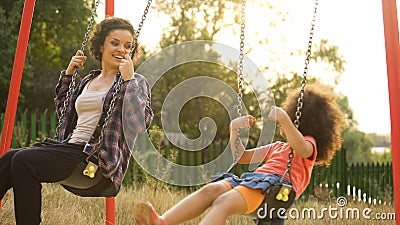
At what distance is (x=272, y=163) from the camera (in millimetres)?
2922

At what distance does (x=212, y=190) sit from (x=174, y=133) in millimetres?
7055

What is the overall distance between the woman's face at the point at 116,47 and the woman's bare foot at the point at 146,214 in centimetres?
103

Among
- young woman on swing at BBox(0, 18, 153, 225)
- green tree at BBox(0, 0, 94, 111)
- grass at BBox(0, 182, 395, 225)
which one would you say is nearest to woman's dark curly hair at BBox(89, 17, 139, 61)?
young woman on swing at BBox(0, 18, 153, 225)

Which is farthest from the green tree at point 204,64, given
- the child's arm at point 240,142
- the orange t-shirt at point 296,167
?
the orange t-shirt at point 296,167

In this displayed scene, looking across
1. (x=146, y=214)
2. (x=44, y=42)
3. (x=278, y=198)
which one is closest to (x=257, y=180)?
(x=278, y=198)

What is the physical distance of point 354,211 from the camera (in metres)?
5.82

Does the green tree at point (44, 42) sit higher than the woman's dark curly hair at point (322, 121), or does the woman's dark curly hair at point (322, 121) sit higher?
the green tree at point (44, 42)

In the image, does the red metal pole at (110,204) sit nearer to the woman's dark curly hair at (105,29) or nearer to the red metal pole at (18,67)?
the red metal pole at (18,67)

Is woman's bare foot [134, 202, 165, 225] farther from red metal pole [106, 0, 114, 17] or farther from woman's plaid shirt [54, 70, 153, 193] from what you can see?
red metal pole [106, 0, 114, 17]

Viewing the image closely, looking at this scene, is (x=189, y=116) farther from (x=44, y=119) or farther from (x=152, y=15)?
(x=44, y=119)

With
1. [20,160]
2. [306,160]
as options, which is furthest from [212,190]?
[20,160]

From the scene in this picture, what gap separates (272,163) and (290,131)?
289mm

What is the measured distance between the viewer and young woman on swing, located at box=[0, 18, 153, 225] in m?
2.79

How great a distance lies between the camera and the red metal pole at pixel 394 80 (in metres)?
2.93
